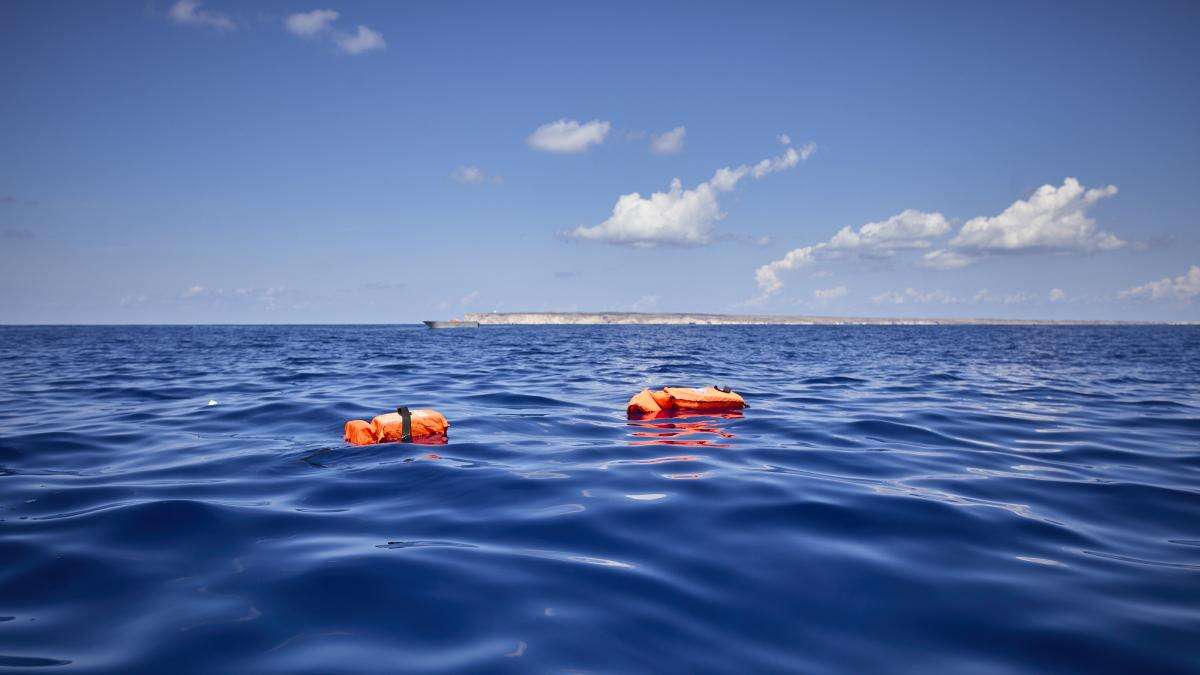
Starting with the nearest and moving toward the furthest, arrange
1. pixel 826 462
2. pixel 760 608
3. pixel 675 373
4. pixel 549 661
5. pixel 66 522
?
pixel 549 661
pixel 760 608
pixel 66 522
pixel 826 462
pixel 675 373

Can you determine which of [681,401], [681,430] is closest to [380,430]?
[681,430]

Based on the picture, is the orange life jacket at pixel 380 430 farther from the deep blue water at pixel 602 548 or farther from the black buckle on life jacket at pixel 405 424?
the deep blue water at pixel 602 548

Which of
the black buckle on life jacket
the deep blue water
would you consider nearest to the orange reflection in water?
the deep blue water

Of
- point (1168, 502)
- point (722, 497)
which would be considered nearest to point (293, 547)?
point (722, 497)

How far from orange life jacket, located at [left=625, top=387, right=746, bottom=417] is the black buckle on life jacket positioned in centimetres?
392

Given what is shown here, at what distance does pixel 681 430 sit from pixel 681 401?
4.35 feet

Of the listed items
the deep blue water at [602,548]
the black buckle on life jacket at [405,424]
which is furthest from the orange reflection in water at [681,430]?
the black buckle on life jacket at [405,424]

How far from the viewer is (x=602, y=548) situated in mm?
4430

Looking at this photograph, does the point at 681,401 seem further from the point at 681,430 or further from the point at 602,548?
the point at 602,548

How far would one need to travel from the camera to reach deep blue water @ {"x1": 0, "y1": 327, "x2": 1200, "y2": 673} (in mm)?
3062

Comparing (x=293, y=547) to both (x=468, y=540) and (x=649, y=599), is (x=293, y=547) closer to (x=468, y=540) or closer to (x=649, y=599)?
(x=468, y=540)

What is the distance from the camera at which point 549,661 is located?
A: 287cm

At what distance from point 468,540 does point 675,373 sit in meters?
16.7

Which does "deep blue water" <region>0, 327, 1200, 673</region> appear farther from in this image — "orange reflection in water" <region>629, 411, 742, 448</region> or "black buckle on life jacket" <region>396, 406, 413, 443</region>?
"black buckle on life jacket" <region>396, 406, 413, 443</region>
